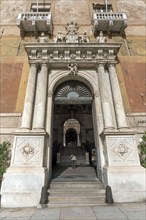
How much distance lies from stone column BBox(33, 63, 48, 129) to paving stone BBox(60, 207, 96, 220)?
12.8 ft

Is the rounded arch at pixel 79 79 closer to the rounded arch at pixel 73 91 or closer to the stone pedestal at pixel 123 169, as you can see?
the rounded arch at pixel 73 91

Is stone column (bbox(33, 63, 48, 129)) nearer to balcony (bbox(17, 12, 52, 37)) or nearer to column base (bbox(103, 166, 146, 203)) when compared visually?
column base (bbox(103, 166, 146, 203))

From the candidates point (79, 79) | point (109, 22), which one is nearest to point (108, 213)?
point (79, 79)

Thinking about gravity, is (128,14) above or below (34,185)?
above

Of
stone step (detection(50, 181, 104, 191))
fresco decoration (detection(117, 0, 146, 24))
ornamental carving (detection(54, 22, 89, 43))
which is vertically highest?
fresco decoration (detection(117, 0, 146, 24))

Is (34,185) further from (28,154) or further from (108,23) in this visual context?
(108,23)

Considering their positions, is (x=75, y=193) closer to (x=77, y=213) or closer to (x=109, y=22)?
(x=77, y=213)

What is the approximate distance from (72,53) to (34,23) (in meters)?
4.78

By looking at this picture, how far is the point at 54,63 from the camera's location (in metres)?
10.4

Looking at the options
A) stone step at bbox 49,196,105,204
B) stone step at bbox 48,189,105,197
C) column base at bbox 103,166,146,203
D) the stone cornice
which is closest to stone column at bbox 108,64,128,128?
the stone cornice

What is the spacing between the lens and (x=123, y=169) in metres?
7.29

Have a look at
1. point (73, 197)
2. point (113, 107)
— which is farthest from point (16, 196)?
point (113, 107)

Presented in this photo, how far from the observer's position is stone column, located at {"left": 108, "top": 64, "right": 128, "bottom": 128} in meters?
8.66

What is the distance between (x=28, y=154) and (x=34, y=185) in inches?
52.0
